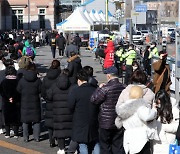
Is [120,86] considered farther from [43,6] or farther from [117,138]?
[43,6]

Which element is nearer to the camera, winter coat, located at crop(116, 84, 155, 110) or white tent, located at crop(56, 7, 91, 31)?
winter coat, located at crop(116, 84, 155, 110)

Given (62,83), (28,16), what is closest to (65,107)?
(62,83)

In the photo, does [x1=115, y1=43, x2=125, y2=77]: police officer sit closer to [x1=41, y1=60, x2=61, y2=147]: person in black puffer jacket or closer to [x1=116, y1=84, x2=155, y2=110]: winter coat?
[x1=41, y1=60, x2=61, y2=147]: person in black puffer jacket

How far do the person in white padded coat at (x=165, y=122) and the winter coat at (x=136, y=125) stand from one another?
4.4 inches

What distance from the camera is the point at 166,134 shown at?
23.8 ft

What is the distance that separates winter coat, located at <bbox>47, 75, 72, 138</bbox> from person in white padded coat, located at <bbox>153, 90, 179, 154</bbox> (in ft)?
8.60

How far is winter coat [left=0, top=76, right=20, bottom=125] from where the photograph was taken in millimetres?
11086

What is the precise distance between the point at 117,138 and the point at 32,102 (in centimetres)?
298

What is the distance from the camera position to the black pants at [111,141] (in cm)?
824

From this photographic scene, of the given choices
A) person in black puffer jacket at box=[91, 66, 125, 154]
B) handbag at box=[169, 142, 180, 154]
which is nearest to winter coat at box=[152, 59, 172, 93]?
person in black puffer jacket at box=[91, 66, 125, 154]

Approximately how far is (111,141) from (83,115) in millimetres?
601

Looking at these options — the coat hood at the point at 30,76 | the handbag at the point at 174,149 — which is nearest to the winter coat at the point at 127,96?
the handbag at the point at 174,149

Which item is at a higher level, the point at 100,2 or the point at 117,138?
the point at 100,2

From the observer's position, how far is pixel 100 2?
74438mm
